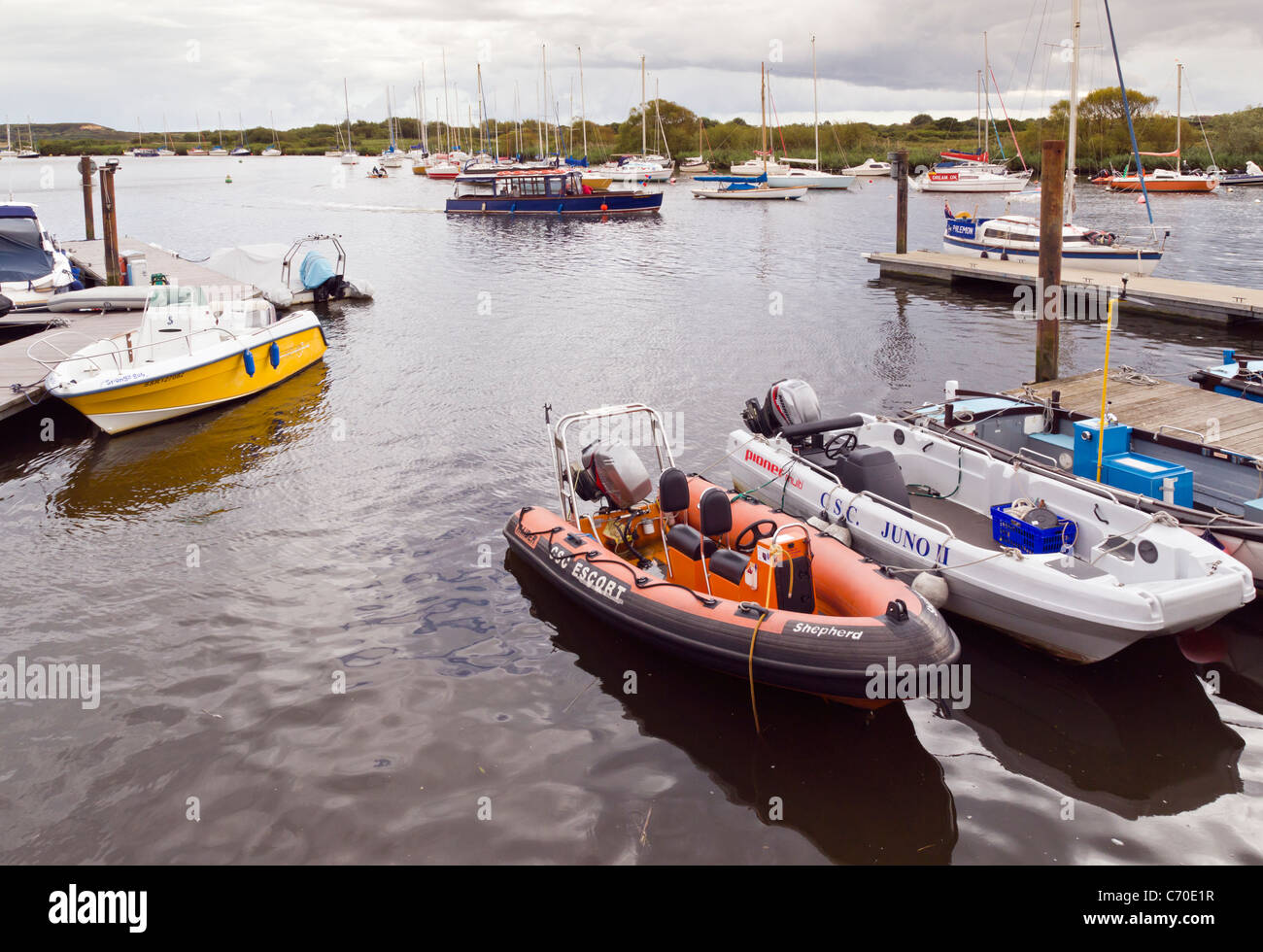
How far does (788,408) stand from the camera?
10086 mm

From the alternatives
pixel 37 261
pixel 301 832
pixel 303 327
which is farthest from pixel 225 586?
pixel 37 261

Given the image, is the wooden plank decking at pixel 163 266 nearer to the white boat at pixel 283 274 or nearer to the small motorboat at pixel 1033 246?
the white boat at pixel 283 274

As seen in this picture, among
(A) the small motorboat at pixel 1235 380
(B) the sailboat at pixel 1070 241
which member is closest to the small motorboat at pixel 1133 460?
(A) the small motorboat at pixel 1235 380

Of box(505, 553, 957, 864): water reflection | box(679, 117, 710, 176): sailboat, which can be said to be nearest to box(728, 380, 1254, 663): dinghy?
box(505, 553, 957, 864): water reflection

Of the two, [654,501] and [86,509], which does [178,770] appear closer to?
[654,501]

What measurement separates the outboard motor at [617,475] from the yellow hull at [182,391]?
9060 mm

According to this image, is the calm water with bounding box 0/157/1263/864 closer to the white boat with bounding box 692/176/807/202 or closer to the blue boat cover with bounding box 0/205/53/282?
the blue boat cover with bounding box 0/205/53/282

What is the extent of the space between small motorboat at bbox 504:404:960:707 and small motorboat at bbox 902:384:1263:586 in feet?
8.80

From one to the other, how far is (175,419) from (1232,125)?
88.3 metres

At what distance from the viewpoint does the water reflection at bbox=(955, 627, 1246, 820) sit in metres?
6.36

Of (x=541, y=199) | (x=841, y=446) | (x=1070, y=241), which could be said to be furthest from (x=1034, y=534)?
(x=541, y=199)

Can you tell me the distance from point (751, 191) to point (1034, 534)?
56677 mm

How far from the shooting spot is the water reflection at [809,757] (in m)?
6.00

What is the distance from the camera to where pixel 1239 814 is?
6.03 metres
